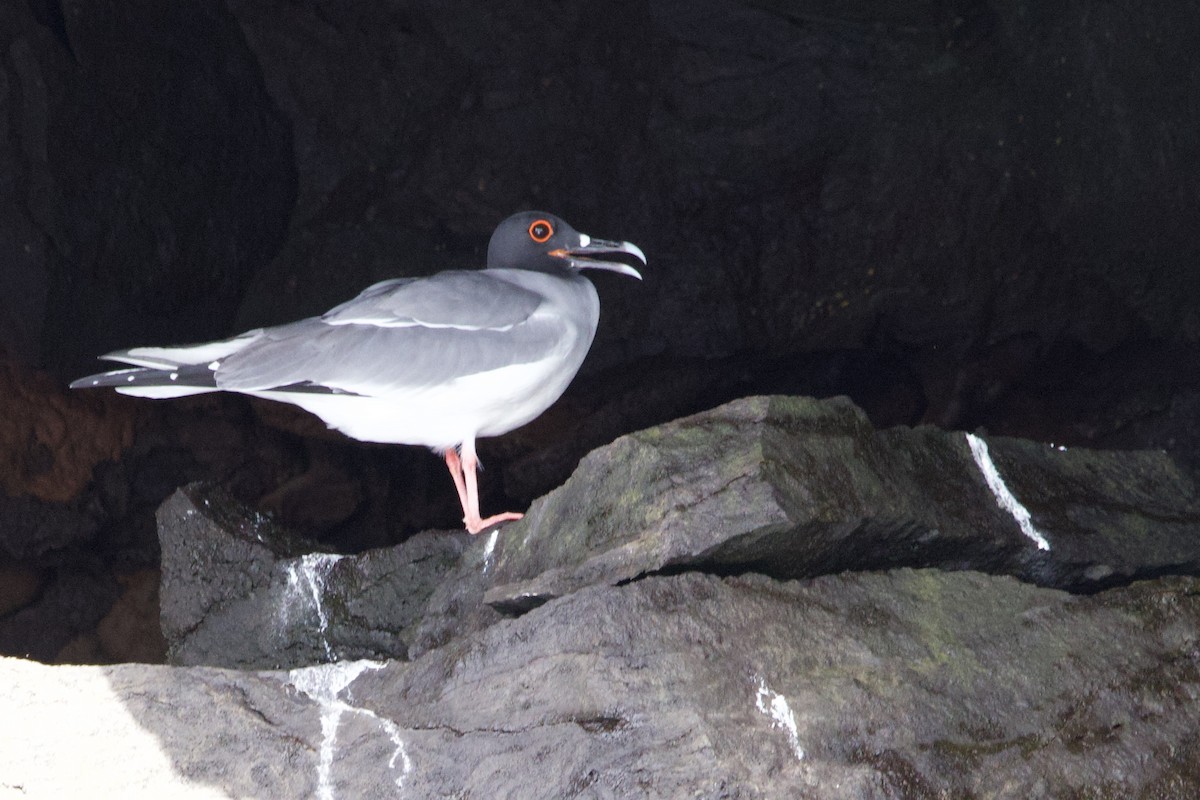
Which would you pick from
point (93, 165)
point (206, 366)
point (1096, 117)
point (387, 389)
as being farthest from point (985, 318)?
point (93, 165)

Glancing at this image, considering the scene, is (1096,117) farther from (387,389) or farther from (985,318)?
(387,389)

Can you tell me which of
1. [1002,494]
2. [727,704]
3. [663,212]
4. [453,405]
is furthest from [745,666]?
[663,212]

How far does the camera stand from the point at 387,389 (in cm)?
455

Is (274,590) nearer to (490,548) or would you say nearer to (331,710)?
(490,548)

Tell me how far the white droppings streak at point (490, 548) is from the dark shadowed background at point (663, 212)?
2.47 meters

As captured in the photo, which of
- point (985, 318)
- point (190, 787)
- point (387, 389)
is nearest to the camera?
A: point (190, 787)

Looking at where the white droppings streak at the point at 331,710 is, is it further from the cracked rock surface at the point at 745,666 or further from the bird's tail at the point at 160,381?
the bird's tail at the point at 160,381

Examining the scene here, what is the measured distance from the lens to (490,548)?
4.03 metres

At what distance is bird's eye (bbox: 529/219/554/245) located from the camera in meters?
5.12

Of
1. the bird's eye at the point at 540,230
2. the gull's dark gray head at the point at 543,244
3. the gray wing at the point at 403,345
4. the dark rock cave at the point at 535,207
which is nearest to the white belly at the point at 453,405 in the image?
the gray wing at the point at 403,345

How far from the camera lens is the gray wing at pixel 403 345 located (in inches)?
178

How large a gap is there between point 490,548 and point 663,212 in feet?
9.53

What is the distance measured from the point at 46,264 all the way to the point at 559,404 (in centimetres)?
262

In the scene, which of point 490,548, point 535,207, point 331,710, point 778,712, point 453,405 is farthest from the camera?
point 535,207
